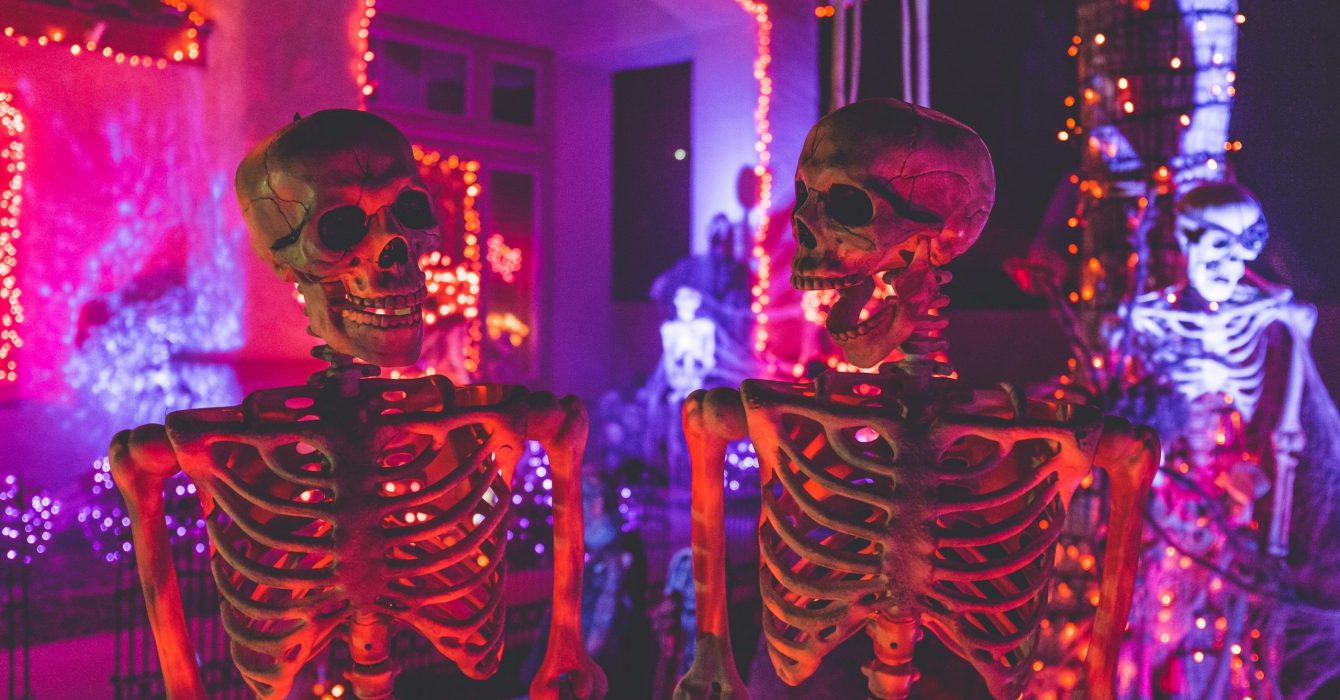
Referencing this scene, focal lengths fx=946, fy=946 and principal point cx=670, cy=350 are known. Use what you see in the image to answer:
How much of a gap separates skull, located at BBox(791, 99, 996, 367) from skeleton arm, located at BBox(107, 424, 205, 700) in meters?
1.04

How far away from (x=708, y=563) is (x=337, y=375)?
69 centimetres

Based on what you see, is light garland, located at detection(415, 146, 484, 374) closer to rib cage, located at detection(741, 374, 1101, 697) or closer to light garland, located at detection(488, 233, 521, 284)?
light garland, located at detection(488, 233, 521, 284)

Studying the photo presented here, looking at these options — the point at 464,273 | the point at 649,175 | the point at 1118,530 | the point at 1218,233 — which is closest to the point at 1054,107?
the point at 1218,233

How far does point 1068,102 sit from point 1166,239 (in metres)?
1.14

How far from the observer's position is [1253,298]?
331 cm

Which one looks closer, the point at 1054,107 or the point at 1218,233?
the point at 1218,233

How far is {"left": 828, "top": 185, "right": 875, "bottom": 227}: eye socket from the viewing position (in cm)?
145

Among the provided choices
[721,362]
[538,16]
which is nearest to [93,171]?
[538,16]

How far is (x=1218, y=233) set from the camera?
312 cm

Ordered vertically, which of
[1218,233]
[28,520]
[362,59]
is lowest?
[28,520]

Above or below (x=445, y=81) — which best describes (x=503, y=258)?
below

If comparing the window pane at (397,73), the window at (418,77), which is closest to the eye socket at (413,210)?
the window at (418,77)

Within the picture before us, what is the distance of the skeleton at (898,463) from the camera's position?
1432 millimetres

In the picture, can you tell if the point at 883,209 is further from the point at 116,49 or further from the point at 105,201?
the point at 116,49
